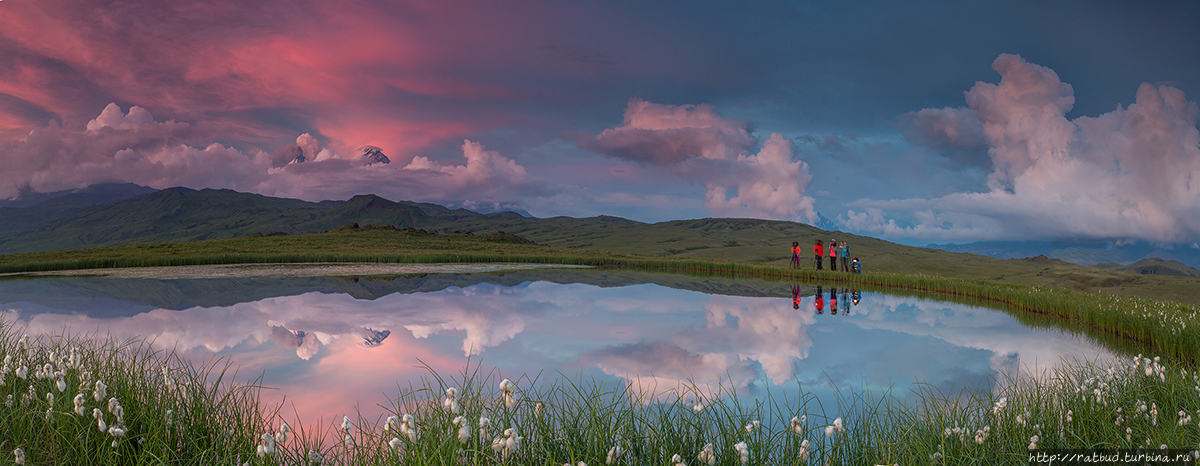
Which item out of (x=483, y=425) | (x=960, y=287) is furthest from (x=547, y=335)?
(x=960, y=287)

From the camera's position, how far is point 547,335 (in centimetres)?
1163

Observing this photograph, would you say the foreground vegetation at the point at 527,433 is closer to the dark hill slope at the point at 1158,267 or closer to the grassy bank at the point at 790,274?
the grassy bank at the point at 790,274

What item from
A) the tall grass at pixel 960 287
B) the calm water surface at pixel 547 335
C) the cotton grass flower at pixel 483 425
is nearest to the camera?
the cotton grass flower at pixel 483 425

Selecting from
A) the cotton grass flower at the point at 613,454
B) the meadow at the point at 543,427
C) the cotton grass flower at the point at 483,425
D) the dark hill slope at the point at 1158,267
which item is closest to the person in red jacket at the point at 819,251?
the meadow at the point at 543,427

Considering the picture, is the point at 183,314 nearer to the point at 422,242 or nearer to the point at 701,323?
the point at 701,323

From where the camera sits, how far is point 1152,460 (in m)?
3.55

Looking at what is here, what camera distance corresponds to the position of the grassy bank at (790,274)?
39.0 ft

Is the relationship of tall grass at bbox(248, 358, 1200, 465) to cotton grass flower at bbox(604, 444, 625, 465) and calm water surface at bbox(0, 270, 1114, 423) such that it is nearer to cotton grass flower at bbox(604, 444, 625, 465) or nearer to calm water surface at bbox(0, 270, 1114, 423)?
cotton grass flower at bbox(604, 444, 625, 465)

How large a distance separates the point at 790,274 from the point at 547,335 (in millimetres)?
23262

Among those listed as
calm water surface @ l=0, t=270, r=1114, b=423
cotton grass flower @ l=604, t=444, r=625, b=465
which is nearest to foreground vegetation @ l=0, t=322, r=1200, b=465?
cotton grass flower @ l=604, t=444, r=625, b=465

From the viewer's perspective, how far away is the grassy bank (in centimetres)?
1190

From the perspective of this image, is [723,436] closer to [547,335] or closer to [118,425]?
[118,425]

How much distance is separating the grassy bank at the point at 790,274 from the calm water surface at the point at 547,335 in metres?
1.38

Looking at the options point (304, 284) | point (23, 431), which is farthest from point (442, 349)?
point (304, 284)
